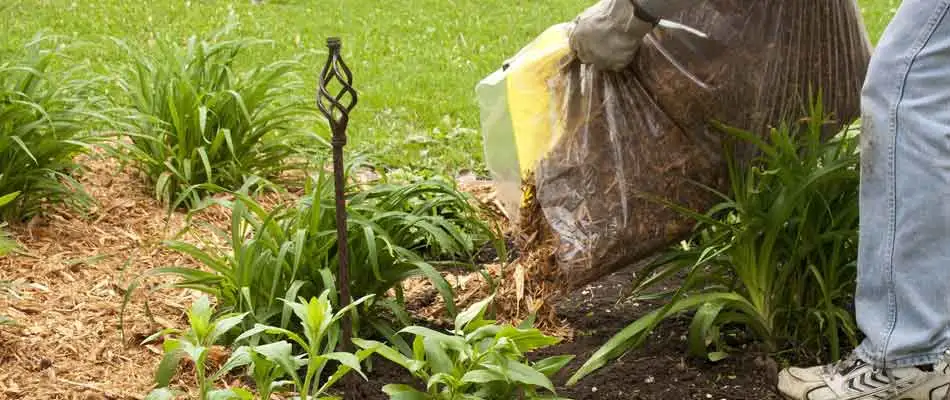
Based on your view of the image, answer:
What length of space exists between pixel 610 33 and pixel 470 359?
38.3 inches

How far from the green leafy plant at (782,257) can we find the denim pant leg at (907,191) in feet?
0.72

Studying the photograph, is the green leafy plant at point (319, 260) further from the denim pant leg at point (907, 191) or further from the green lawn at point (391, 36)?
the green lawn at point (391, 36)

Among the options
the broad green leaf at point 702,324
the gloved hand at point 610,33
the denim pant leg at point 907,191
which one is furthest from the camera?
the broad green leaf at point 702,324

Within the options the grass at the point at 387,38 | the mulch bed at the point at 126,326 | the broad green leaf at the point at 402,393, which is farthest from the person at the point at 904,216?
the grass at the point at 387,38

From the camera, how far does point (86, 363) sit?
3219mm

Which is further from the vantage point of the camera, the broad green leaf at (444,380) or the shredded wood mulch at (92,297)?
the shredded wood mulch at (92,297)

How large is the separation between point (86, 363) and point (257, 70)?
159 cm

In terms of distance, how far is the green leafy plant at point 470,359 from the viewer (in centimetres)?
246

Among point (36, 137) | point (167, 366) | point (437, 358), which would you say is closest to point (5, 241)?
point (36, 137)

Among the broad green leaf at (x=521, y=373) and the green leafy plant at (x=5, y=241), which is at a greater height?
the green leafy plant at (x=5, y=241)

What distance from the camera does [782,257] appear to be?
3236 millimetres

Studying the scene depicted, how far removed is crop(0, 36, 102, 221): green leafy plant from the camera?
12.9 feet

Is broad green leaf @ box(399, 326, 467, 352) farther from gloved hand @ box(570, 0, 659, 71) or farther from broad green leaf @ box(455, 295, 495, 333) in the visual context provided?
gloved hand @ box(570, 0, 659, 71)

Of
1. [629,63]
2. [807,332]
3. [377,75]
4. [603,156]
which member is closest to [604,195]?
[603,156]
